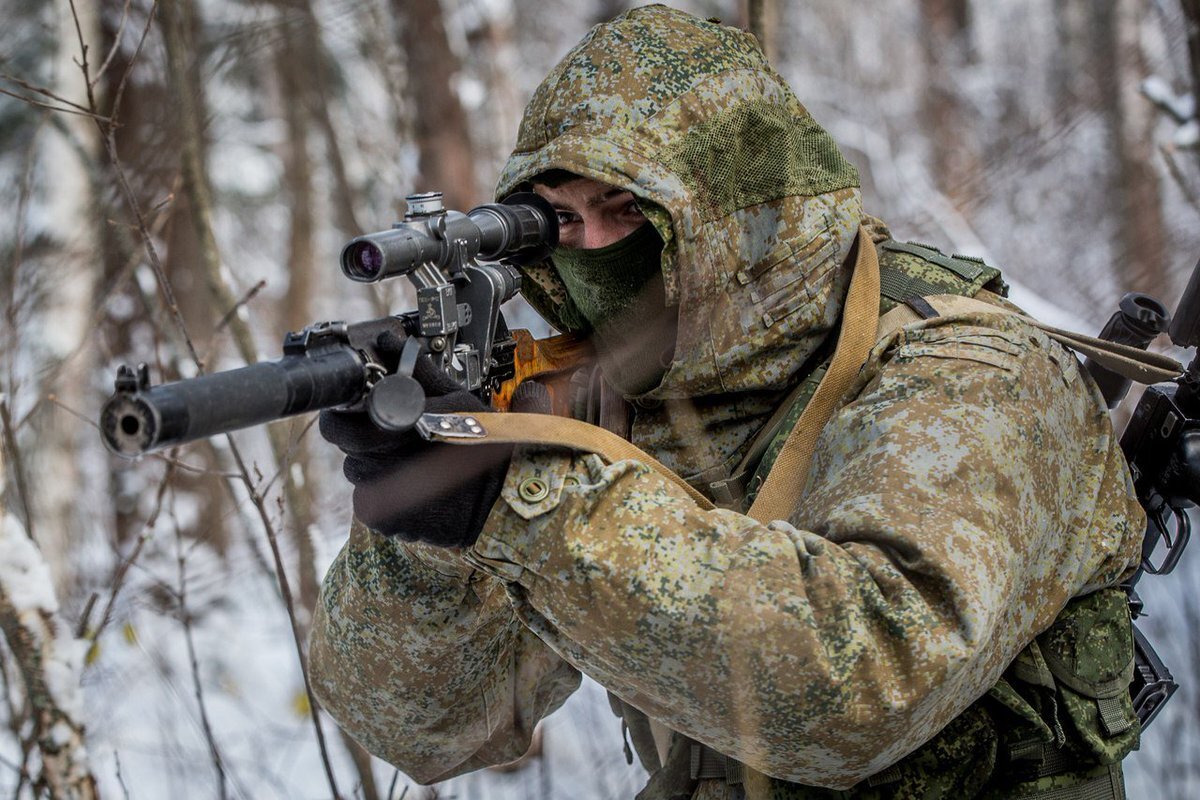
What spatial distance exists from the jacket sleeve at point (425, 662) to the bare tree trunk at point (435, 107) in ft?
16.2

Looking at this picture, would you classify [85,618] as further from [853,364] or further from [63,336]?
[63,336]

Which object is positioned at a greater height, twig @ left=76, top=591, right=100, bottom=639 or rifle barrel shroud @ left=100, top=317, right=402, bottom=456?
twig @ left=76, top=591, right=100, bottom=639

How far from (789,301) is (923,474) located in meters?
0.61

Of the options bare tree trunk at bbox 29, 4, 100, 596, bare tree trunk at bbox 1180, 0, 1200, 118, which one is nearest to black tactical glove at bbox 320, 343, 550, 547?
bare tree trunk at bbox 1180, 0, 1200, 118

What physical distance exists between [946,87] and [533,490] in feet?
53.8

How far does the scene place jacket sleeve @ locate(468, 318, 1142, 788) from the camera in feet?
5.90

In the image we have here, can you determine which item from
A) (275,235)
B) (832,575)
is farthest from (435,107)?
(275,235)

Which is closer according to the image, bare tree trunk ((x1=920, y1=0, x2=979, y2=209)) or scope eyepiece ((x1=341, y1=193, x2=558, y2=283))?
scope eyepiece ((x1=341, y1=193, x2=558, y2=283))

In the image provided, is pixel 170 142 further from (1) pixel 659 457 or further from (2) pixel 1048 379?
(2) pixel 1048 379

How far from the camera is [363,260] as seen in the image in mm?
1849

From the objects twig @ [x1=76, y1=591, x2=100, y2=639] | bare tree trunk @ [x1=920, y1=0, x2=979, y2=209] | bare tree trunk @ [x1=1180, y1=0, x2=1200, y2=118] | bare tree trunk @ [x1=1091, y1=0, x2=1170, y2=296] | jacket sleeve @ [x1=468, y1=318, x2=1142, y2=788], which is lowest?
jacket sleeve @ [x1=468, y1=318, x2=1142, y2=788]

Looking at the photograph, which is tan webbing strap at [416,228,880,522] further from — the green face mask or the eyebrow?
the eyebrow

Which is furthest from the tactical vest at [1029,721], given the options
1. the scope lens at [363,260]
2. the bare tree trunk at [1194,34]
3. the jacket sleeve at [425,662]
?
the bare tree trunk at [1194,34]

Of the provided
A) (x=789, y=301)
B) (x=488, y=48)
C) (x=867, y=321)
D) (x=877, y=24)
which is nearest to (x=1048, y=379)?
(x=867, y=321)
